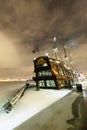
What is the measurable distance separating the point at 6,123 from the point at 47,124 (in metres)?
3.75

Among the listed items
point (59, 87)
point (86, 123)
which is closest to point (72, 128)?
point (86, 123)

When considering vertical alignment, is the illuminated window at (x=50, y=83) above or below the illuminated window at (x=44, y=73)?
below

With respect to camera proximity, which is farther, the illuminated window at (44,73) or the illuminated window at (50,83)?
the illuminated window at (44,73)

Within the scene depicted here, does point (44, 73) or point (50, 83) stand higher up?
point (44, 73)

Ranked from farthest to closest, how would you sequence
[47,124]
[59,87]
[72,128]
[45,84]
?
[45,84] → [59,87] → [47,124] → [72,128]

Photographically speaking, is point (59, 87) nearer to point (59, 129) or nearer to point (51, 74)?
point (51, 74)

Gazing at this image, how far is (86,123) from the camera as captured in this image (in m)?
11.8

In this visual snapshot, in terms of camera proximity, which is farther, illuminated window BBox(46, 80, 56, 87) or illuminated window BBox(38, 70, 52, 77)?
illuminated window BBox(38, 70, 52, 77)

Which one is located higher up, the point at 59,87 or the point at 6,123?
the point at 59,87

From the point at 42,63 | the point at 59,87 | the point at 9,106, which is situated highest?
the point at 42,63

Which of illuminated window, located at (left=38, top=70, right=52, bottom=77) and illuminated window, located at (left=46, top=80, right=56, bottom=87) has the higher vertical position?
illuminated window, located at (left=38, top=70, right=52, bottom=77)

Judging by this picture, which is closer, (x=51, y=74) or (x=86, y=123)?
(x=86, y=123)

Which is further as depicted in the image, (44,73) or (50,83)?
(44,73)

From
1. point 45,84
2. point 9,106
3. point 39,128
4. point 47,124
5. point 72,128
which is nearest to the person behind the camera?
point 72,128
